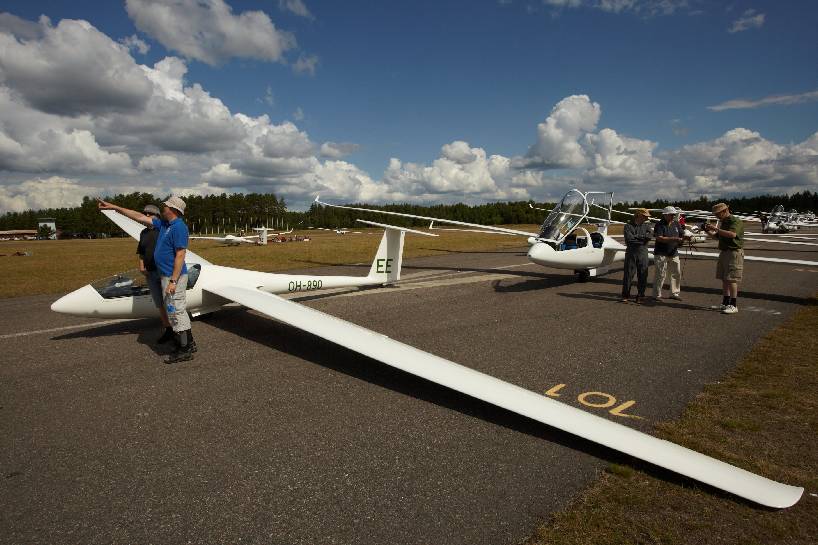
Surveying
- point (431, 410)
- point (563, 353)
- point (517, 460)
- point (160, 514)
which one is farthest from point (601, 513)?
point (563, 353)

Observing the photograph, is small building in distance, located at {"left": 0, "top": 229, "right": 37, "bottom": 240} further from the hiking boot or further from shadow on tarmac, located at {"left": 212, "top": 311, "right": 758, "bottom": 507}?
the hiking boot

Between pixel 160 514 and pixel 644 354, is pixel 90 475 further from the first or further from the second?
pixel 644 354

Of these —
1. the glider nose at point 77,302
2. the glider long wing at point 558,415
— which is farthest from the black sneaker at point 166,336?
the glider long wing at point 558,415

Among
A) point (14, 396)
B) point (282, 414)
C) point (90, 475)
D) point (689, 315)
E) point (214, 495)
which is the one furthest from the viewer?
point (689, 315)

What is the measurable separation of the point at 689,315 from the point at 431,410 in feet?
24.2

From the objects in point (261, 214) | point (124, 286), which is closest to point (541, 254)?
point (124, 286)

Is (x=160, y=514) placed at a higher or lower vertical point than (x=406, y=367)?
lower

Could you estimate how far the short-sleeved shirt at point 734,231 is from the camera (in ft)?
27.8

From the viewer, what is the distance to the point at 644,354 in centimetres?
652

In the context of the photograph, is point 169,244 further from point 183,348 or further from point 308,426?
point 308,426

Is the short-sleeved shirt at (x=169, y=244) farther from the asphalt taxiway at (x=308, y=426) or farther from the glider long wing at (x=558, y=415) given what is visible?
the glider long wing at (x=558, y=415)

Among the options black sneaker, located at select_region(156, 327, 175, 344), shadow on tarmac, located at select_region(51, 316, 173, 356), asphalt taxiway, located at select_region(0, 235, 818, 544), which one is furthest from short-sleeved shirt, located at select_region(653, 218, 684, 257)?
shadow on tarmac, located at select_region(51, 316, 173, 356)

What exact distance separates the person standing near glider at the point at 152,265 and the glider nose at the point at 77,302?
0.88 m

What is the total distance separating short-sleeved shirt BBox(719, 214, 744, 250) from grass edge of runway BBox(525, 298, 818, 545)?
408 centimetres
